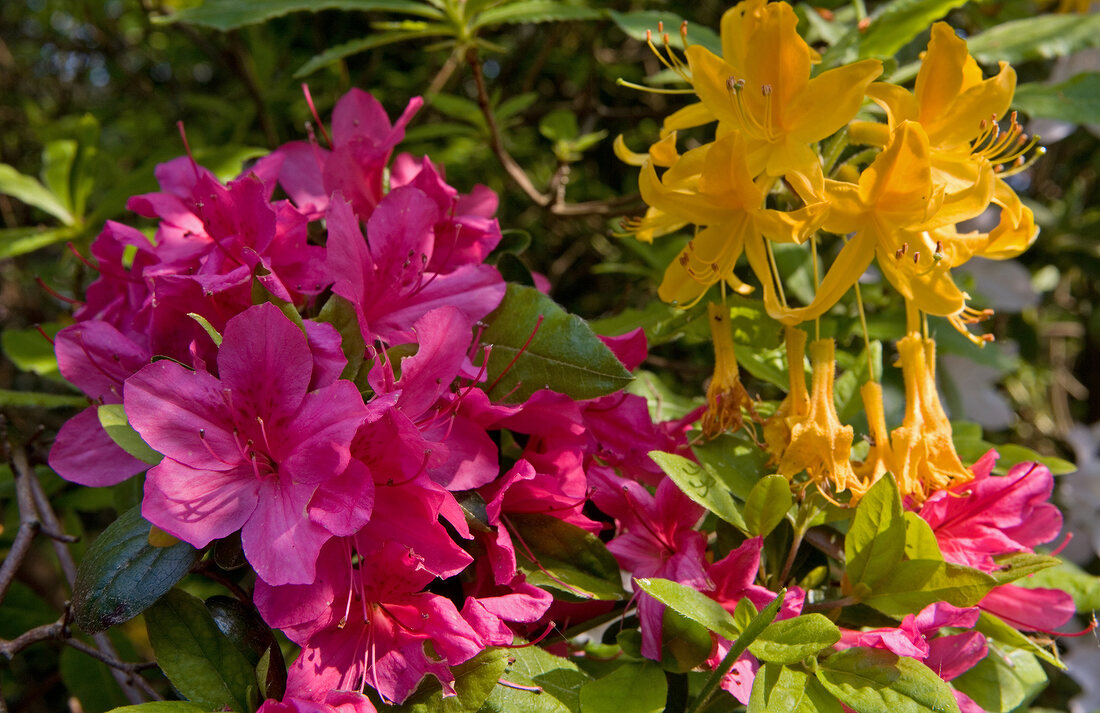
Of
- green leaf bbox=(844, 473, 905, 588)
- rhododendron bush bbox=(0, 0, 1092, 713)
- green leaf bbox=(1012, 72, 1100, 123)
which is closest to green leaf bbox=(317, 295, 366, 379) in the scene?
rhododendron bush bbox=(0, 0, 1092, 713)

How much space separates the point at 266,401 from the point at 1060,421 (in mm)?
2472

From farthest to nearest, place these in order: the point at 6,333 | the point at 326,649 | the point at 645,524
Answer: the point at 6,333 → the point at 645,524 → the point at 326,649

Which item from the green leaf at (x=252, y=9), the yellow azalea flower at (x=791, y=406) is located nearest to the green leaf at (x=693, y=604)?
the yellow azalea flower at (x=791, y=406)

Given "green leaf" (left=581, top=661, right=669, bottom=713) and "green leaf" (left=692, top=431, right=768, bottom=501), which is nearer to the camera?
"green leaf" (left=581, top=661, right=669, bottom=713)

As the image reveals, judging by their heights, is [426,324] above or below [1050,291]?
above

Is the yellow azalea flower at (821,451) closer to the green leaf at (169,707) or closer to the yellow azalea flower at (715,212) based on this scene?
the yellow azalea flower at (715,212)

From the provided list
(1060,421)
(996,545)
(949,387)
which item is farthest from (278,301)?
(1060,421)

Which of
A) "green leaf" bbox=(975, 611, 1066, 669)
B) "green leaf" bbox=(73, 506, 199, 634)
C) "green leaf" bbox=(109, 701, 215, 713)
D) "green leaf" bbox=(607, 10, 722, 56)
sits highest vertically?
"green leaf" bbox=(607, 10, 722, 56)

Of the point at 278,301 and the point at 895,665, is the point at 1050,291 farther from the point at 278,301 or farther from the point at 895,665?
the point at 278,301

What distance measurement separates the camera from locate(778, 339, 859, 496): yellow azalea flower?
92cm

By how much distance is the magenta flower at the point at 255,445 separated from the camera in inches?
28.0

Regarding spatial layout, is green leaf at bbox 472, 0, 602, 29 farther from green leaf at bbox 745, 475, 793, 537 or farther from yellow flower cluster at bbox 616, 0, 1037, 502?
green leaf at bbox 745, 475, 793, 537

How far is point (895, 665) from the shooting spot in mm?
779

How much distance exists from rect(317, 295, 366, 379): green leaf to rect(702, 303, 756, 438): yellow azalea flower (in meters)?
0.39
